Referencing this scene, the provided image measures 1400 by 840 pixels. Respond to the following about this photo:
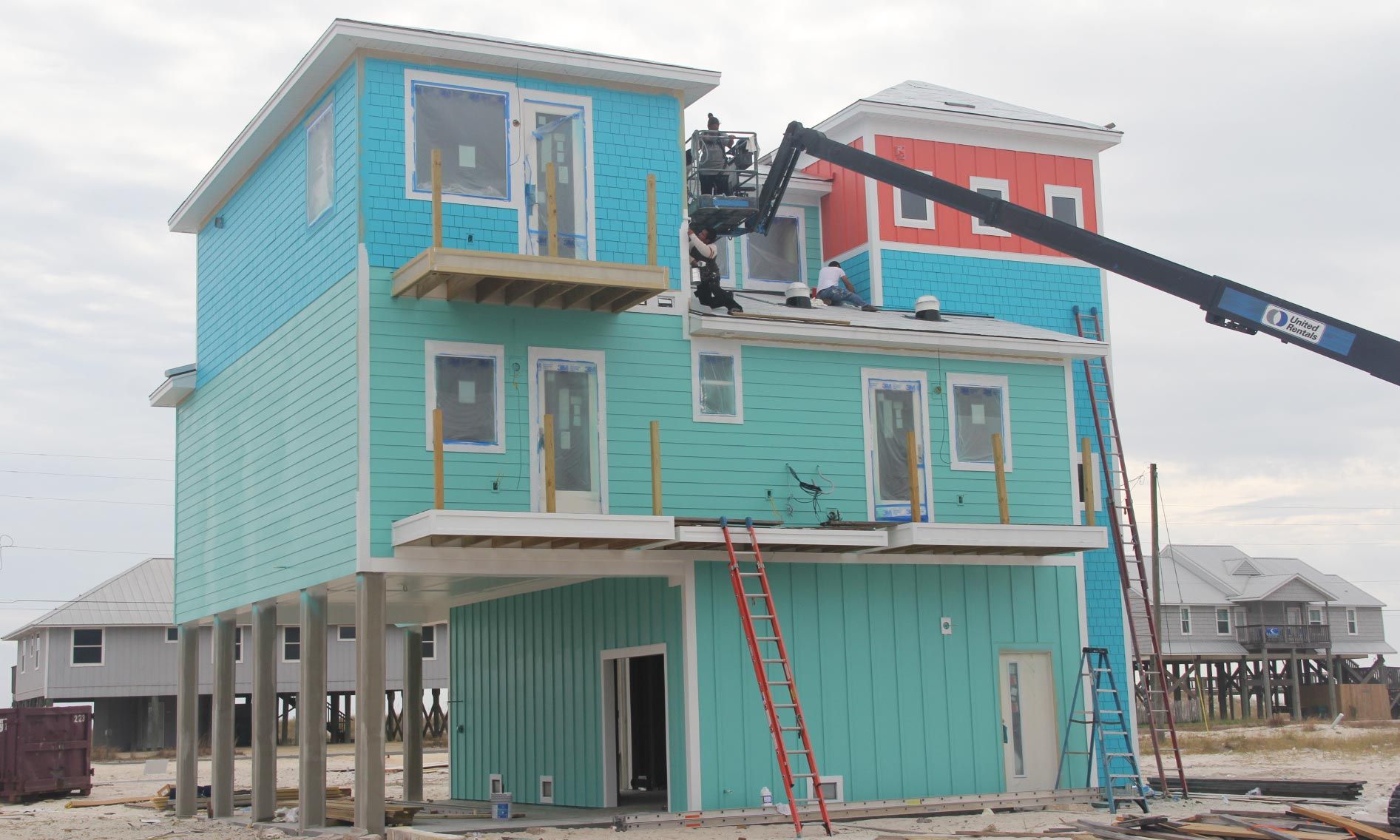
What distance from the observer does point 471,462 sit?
2042cm

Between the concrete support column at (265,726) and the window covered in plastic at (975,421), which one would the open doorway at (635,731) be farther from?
the window covered in plastic at (975,421)

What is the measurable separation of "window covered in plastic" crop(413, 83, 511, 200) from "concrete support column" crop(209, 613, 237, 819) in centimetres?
911

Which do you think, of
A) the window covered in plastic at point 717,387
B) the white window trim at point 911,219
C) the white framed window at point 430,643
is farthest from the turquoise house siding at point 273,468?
the white framed window at point 430,643

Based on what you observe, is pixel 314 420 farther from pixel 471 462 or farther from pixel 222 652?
pixel 222 652

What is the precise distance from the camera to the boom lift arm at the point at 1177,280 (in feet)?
69.0

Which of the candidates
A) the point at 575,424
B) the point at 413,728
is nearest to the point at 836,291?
the point at 575,424

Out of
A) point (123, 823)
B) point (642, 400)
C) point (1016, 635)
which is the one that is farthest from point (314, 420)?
point (1016, 635)

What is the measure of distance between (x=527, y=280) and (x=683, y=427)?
3341 millimetres

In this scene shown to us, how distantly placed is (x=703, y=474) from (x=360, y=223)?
5685 millimetres

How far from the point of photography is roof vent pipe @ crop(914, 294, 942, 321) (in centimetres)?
2505

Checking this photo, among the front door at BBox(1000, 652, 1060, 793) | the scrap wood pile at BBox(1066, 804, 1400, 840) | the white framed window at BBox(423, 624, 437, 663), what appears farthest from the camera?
the white framed window at BBox(423, 624, 437, 663)

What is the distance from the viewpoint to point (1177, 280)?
22062 millimetres

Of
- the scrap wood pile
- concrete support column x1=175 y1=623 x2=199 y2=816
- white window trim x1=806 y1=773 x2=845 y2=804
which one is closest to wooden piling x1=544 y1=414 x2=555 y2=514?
white window trim x1=806 y1=773 x2=845 y2=804

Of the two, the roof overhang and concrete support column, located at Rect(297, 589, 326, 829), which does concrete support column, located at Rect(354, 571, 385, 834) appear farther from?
the roof overhang
